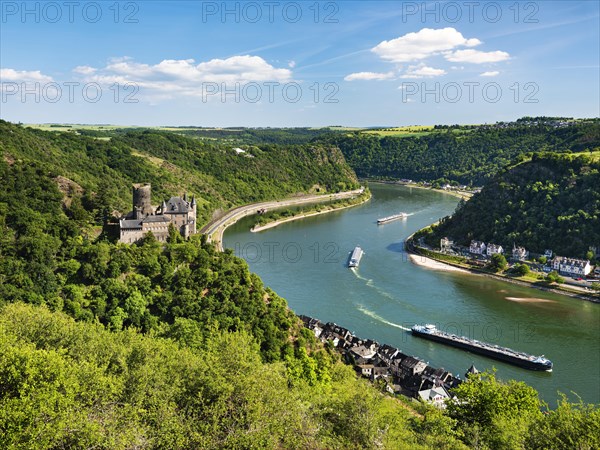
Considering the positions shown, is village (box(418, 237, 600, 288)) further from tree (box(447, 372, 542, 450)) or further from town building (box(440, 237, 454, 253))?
tree (box(447, 372, 542, 450))

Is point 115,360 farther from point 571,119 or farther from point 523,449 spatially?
point 571,119

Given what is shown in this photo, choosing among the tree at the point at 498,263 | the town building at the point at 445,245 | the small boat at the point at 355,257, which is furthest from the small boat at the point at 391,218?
the tree at the point at 498,263

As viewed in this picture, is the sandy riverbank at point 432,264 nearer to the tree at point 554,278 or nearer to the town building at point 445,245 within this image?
the town building at point 445,245

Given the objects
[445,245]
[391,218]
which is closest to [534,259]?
[445,245]

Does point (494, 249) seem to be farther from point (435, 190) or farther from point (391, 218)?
point (435, 190)

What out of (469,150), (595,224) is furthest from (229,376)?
(469,150)

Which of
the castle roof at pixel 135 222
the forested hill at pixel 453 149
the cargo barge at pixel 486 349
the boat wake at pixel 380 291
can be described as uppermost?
the forested hill at pixel 453 149
